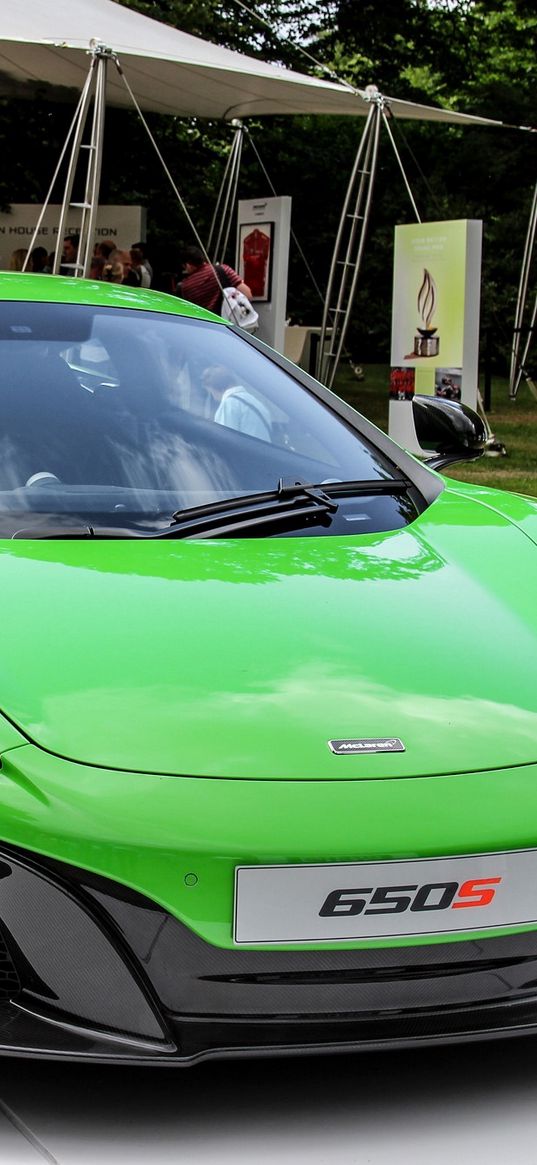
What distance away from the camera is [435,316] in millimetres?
12445

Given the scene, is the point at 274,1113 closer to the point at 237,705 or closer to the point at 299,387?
the point at 237,705

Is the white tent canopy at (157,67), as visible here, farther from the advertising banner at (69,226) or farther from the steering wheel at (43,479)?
the steering wheel at (43,479)

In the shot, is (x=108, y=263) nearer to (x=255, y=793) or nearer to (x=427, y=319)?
(x=427, y=319)

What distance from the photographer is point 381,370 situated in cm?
2516

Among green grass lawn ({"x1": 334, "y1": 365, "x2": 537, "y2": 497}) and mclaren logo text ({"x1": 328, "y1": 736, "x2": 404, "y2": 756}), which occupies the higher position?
mclaren logo text ({"x1": 328, "y1": 736, "x2": 404, "y2": 756})

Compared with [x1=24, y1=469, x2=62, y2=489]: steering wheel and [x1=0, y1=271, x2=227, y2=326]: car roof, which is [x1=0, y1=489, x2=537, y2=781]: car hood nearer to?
[x1=24, y1=469, x2=62, y2=489]: steering wheel

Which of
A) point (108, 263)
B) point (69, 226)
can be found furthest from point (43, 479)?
point (69, 226)

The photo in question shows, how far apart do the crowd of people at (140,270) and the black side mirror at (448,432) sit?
355 inches

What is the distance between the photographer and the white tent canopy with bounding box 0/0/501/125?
12258mm

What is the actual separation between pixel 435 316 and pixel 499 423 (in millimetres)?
4559

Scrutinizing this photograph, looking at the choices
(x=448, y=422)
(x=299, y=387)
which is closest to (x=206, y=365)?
(x=299, y=387)

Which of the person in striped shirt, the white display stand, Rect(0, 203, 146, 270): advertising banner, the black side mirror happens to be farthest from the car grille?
Rect(0, 203, 146, 270): advertising banner

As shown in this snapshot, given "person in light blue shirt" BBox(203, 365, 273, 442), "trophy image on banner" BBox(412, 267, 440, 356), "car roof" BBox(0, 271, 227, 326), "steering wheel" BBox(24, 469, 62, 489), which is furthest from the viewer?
"trophy image on banner" BBox(412, 267, 440, 356)

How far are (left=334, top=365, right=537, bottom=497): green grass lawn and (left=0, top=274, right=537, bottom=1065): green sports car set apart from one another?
7.56 m
